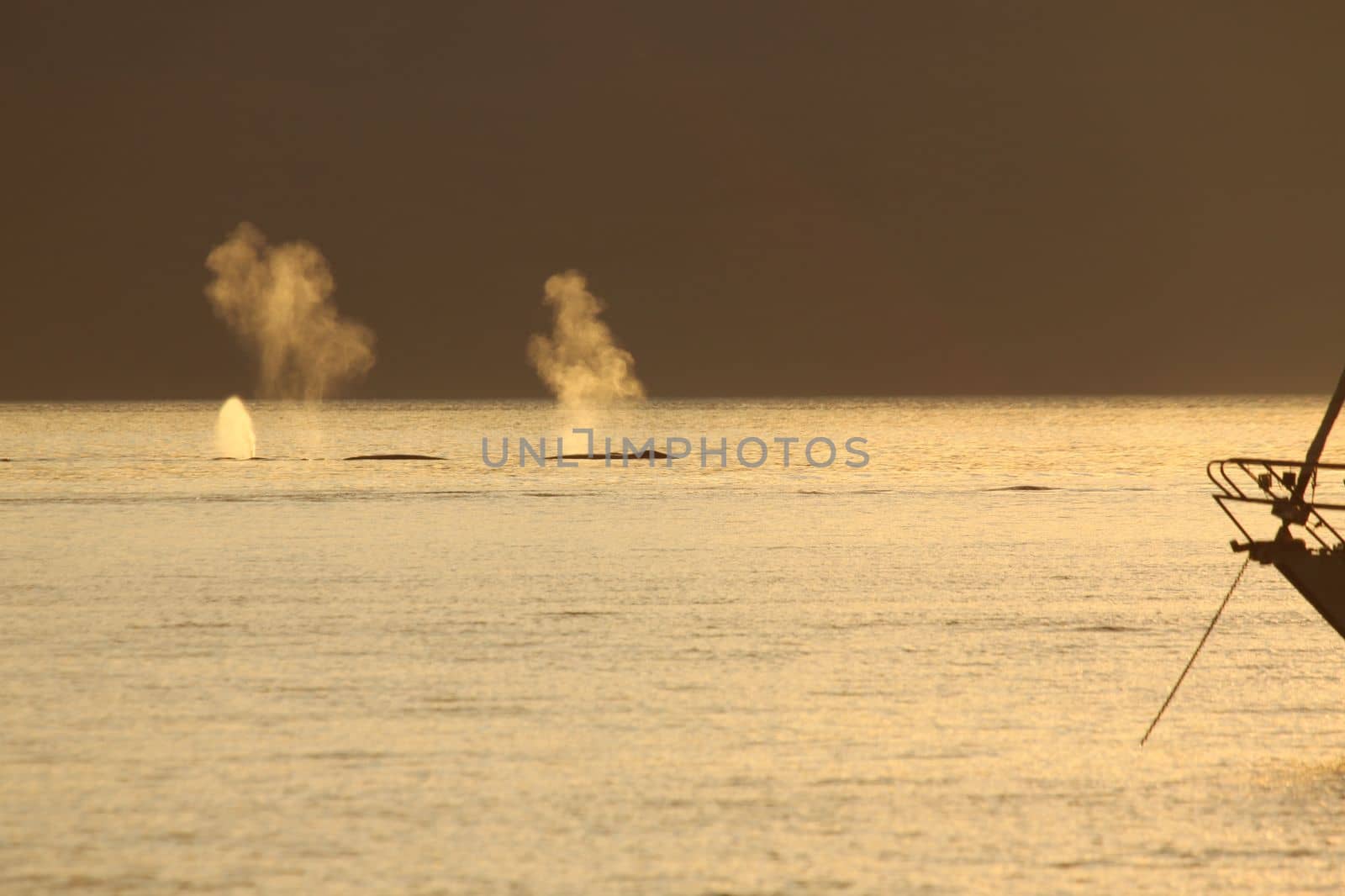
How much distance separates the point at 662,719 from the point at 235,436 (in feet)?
459

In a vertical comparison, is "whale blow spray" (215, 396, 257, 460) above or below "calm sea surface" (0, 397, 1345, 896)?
above

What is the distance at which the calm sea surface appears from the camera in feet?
50.1

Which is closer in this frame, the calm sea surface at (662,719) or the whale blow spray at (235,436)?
the calm sea surface at (662,719)

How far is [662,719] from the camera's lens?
21750 mm

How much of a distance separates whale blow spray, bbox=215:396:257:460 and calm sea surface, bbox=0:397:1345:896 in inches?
3378

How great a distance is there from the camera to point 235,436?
511 ft

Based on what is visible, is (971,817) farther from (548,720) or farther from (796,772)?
(548,720)

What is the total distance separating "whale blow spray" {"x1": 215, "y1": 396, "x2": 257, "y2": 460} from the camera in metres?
136

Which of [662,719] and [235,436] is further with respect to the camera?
[235,436]

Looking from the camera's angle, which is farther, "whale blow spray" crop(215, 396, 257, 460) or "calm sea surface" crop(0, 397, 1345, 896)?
"whale blow spray" crop(215, 396, 257, 460)

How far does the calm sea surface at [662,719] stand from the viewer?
15.3 meters

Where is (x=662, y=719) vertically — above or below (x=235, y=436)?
below

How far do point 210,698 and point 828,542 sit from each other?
1192 inches

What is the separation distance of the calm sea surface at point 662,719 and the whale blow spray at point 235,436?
281 ft
